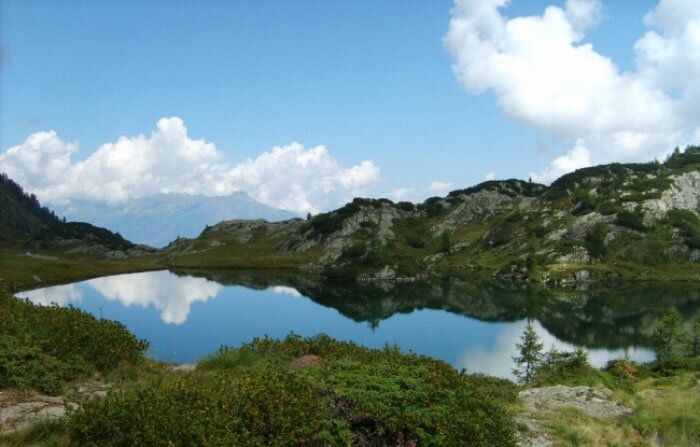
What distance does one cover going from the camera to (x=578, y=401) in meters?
21.0

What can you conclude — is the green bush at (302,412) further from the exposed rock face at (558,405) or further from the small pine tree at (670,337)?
the small pine tree at (670,337)

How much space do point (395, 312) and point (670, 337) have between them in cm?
5940

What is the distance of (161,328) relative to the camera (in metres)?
82.6

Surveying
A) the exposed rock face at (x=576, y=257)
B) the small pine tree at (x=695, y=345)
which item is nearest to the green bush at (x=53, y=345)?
the small pine tree at (x=695, y=345)

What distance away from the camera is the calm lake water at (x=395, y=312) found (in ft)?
245

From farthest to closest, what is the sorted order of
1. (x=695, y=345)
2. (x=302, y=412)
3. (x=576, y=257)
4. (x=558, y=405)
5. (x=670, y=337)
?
(x=576, y=257) → (x=670, y=337) → (x=695, y=345) → (x=558, y=405) → (x=302, y=412)

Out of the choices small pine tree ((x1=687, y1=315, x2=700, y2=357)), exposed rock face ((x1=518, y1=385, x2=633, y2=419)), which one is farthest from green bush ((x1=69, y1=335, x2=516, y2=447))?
small pine tree ((x1=687, y1=315, x2=700, y2=357))

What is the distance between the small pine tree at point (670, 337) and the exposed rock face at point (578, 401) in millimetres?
47149

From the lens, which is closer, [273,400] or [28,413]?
[273,400]

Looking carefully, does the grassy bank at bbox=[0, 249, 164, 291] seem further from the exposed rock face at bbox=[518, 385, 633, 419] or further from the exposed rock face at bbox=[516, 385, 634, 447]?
the exposed rock face at bbox=[516, 385, 634, 447]

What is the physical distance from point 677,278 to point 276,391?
18411cm

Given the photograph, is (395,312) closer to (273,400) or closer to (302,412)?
(273,400)

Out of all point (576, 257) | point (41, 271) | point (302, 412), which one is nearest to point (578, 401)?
point (302, 412)

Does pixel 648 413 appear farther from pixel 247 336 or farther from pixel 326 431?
pixel 247 336
